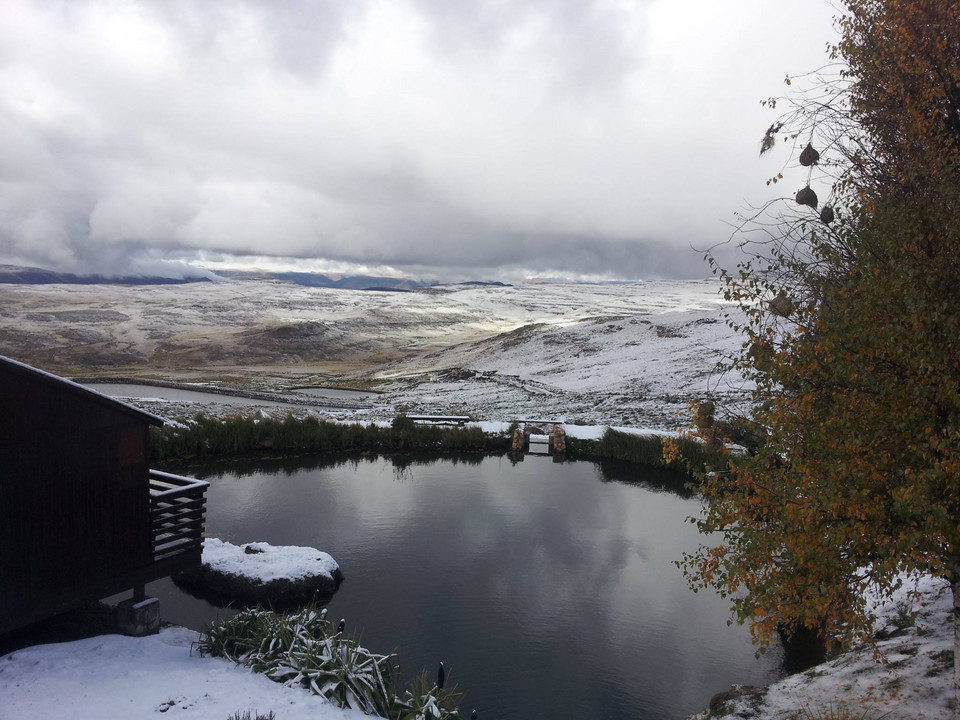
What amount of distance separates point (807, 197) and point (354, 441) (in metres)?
28.7

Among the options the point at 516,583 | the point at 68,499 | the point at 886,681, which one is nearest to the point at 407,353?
the point at 516,583

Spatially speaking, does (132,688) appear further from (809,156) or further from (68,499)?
(809,156)

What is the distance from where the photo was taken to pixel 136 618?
1267 cm

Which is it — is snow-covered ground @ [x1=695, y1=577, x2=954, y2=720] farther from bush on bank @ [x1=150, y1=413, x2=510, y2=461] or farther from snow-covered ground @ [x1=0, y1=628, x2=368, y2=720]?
bush on bank @ [x1=150, y1=413, x2=510, y2=461]

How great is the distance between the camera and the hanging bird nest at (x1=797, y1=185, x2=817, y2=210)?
409 inches

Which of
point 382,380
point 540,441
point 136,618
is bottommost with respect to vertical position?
point 382,380

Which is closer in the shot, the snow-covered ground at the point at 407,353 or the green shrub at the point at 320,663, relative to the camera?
the green shrub at the point at 320,663

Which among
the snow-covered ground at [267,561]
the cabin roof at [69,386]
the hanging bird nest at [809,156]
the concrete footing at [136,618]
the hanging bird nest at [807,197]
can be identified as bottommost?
the snow-covered ground at [267,561]

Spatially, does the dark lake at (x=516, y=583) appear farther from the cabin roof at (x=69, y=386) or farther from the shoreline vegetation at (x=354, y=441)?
the cabin roof at (x=69, y=386)

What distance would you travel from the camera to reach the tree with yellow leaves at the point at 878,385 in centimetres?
737

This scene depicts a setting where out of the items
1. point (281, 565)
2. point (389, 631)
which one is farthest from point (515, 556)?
point (281, 565)

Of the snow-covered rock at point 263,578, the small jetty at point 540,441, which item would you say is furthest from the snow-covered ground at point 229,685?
the small jetty at point 540,441

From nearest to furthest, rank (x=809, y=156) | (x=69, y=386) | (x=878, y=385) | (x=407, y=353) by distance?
1. (x=878, y=385)
2. (x=809, y=156)
3. (x=69, y=386)
4. (x=407, y=353)

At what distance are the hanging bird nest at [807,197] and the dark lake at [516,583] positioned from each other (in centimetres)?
1048
